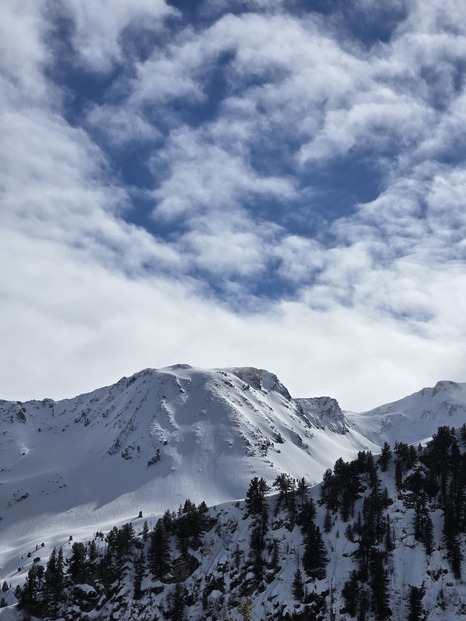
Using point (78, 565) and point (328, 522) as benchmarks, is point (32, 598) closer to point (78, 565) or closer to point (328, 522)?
point (78, 565)

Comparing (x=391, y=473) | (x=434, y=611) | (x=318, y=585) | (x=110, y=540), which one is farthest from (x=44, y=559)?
(x=434, y=611)

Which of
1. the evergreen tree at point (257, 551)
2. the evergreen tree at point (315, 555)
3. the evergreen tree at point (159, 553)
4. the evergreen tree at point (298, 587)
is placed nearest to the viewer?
the evergreen tree at point (298, 587)

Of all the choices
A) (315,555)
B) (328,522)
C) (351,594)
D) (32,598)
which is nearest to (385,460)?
(328,522)

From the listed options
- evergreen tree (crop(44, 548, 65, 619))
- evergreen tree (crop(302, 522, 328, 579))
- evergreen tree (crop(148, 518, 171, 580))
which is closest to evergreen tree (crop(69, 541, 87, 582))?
evergreen tree (crop(44, 548, 65, 619))

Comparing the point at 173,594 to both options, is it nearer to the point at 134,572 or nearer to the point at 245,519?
the point at 134,572

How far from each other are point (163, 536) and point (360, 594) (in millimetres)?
45164

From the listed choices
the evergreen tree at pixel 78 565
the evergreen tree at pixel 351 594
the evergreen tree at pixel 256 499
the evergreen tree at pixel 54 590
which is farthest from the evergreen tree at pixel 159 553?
the evergreen tree at pixel 351 594

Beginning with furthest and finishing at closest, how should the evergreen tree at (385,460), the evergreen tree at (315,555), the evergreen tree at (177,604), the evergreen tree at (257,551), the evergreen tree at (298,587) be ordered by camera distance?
the evergreen tree at (385,460) < the evergreen tree at (257,551) < the evergreen tree at (315,555) < the evergreen tree at (177,604) < the evergreen tree at (298,587)

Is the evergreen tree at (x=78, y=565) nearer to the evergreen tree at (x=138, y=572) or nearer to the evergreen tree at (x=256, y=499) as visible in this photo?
the evergreen tree at (x=138, y=572)

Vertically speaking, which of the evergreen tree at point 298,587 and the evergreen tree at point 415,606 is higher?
the evergreen tree at point 298,587

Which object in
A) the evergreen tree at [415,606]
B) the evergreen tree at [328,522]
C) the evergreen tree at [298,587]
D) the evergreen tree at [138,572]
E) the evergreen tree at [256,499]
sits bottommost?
the evergreen tree at [415,606]

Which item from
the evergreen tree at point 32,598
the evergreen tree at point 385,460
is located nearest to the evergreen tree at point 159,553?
the evergreen tree at point 32,598

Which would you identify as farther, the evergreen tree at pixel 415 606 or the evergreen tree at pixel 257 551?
the evergreen tree at pixel 257 551

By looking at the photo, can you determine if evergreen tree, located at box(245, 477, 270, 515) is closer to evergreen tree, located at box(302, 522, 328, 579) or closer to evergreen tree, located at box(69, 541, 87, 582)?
evergreen tree, located at box(302, 522, 328, 579)
